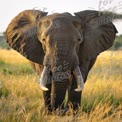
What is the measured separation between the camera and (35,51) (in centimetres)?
583

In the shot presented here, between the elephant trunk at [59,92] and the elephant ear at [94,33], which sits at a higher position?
the elephant ear at [94,33]

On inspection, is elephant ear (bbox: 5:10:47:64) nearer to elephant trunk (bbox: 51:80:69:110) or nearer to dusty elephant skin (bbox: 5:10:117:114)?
dusty elephant skin (bbox: 5:10:117:114)

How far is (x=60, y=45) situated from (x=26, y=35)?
3.74ft

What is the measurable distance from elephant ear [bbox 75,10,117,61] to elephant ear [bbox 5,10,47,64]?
0.54 metres

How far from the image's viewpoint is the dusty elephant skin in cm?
502

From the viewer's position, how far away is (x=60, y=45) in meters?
4.98

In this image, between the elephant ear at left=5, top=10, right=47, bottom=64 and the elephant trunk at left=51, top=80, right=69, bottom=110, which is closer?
the elephant trunk at left=51, top=80, right=69, bottom=110

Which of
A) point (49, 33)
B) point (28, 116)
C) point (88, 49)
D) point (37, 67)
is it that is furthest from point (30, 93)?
point (28, 116)

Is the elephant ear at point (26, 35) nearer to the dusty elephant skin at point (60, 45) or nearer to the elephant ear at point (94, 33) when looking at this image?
the dusty elephant skin at point (60, 45)

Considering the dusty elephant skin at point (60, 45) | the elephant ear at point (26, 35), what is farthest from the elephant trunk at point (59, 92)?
the elephant ear at point (26, 35)

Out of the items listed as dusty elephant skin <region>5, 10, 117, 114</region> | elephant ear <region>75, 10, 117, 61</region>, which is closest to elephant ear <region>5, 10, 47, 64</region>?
dusty elephant skin <region>5, 10, 117, 114</region>

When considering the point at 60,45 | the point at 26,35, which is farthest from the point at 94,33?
the point at 60,45

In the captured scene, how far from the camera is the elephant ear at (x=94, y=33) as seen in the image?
5.76 m

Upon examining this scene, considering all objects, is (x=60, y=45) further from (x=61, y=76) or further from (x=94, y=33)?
(x=94, y=33)
